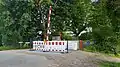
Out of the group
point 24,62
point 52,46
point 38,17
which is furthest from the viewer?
point 38,17

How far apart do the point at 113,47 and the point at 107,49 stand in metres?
0.50

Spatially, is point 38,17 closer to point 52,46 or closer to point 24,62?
point 52,46

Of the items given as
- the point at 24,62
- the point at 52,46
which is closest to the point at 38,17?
the point at 52,46

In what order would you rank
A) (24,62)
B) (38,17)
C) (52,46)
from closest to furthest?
(24,62) → (52,46) → (38,17)

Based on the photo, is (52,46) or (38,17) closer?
(52,46)

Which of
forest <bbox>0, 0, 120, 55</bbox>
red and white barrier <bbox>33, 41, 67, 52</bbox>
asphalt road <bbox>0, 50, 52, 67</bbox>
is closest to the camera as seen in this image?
asphalt road <bbox>0, 50, 52, 67</bbox>

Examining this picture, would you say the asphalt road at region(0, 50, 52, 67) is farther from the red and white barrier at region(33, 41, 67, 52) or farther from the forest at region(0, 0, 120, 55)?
the forest at region(0, 0, 120, 55)

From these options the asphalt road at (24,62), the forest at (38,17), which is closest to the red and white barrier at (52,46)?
the asphalt road at (24,62)

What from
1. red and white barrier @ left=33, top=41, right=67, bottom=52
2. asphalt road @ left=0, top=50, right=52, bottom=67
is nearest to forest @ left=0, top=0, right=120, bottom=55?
red and white barrier @ left=33, top=41, right=67, bottom=52

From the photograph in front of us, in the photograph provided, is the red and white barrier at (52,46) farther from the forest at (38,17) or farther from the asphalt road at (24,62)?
the forest at (38,17)

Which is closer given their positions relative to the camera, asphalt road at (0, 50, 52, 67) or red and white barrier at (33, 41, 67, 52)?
asphalt road at (0, 50, 52, 67)

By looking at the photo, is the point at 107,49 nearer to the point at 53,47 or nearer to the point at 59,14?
the point at 53,47

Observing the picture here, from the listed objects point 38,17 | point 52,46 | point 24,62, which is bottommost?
point 24,62

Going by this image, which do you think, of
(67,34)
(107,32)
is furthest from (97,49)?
(67,34)
